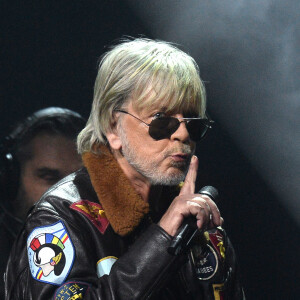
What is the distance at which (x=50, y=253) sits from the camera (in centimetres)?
181

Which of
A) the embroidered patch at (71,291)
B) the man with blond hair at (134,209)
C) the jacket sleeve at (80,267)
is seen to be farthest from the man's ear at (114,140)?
the embroidered patch at (71,291)

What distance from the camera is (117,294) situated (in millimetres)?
1742

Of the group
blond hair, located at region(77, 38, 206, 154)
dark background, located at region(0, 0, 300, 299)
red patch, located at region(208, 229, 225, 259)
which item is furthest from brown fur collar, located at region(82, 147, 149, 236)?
dark background, located at region(0, 0, 300, 299)

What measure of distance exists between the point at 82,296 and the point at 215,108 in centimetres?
193

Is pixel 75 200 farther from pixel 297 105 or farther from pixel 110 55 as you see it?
pixel 297 105

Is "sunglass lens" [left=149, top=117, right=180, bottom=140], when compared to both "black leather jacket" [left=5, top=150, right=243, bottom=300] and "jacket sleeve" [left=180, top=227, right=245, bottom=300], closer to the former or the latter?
"black leather jacket" [left=5, top=150, right=243, bottom=300]

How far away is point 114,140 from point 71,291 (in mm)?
662

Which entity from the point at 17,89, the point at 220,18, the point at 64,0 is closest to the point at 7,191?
the point at 17,89

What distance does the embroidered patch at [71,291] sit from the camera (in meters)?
1.72

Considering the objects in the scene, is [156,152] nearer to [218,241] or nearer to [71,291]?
[218,241]

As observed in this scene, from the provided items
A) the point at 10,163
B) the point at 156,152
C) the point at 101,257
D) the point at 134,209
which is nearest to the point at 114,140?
the point at 156,152

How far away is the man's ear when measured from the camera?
7.18 ft

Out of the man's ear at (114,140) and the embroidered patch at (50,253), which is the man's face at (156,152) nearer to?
the man's ear at (114,140)

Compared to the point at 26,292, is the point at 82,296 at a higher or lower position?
higher
